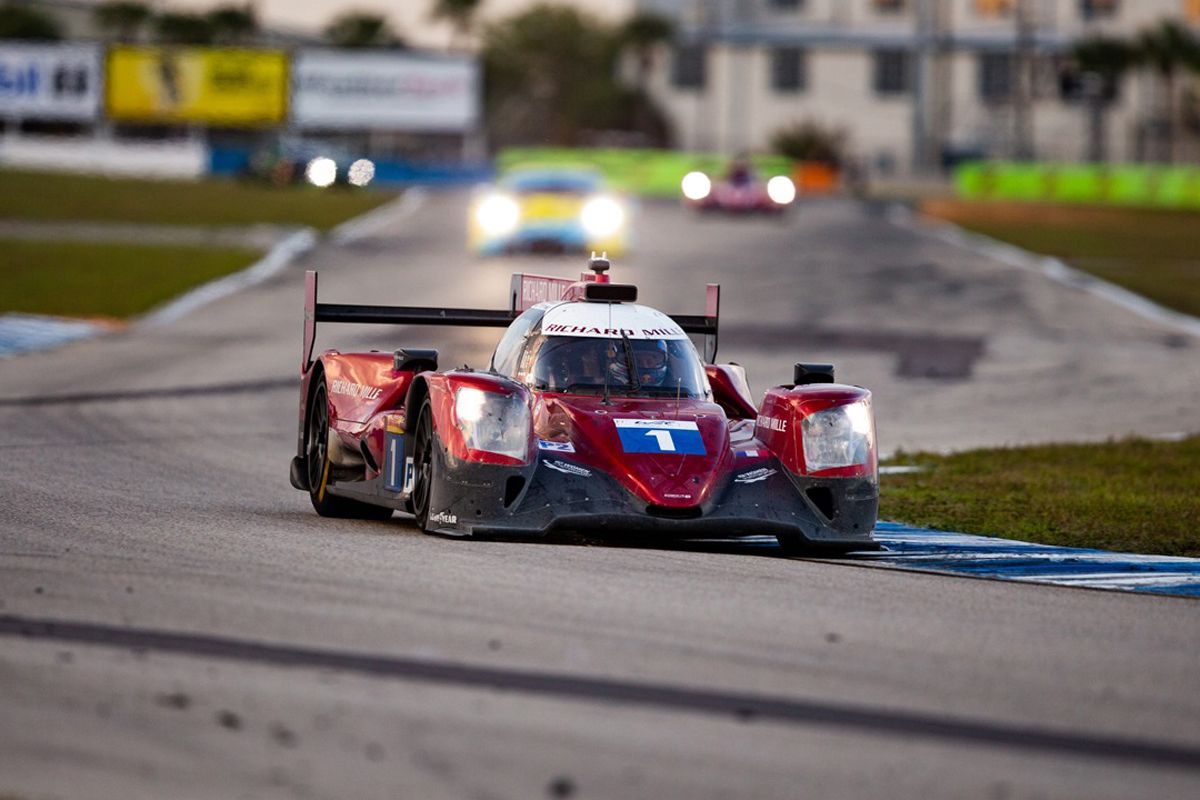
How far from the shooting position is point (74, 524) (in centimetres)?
955

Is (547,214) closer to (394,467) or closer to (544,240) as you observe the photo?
(544,240)

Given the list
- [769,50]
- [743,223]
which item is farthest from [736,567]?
[769,50]

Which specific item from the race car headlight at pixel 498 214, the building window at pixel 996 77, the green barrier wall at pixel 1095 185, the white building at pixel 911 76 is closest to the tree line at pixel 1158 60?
the white building at pixel 911 76

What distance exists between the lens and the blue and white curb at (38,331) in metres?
22.3

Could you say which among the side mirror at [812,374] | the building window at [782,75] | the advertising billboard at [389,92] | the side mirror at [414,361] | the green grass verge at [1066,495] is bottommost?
the green grass verge at [1066,495]

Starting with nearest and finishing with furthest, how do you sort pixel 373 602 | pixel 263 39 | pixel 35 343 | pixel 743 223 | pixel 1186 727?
pixel 1186 727, pixel 373 602, pixel 35 343, pixel 743 223, pixel 263 39

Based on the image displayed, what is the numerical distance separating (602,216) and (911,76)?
66932 millimetres

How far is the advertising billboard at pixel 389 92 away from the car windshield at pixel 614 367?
7894cm

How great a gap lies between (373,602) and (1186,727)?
287cm

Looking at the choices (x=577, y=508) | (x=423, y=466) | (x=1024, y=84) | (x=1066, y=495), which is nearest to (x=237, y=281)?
(x=1066, y=495)

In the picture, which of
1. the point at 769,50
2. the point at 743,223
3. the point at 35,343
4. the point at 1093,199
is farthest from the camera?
the point at 769,50

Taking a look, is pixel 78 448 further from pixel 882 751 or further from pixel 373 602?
pixel 882 751

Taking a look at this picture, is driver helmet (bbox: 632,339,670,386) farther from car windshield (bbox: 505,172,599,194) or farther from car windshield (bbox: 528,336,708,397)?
car windshield (bbox: 505,172,599,194)

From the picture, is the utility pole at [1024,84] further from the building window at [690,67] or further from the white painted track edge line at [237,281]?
the white painted track edge line at [237,281]
